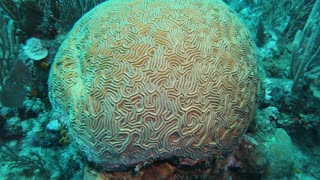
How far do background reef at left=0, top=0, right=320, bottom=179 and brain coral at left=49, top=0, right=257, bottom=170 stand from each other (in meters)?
0.45

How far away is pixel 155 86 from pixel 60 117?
53.1 inches

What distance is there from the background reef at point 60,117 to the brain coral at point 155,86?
446mm

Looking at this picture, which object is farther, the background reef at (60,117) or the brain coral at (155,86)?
the background reef at (60,117)

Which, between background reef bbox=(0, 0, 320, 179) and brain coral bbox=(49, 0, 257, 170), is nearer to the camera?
brain coral bbox=(49, 0, 257, 170)

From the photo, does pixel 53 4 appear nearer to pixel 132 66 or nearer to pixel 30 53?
pixel 30 53

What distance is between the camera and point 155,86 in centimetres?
240

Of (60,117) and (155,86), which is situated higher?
(155,86)

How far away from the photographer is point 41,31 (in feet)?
13.7

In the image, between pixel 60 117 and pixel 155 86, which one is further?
pixel 60 117

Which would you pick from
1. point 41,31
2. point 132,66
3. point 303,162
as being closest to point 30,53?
point 41,31

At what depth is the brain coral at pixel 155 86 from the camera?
2342 mm

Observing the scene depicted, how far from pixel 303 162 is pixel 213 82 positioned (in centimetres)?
239

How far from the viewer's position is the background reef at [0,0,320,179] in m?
3.15

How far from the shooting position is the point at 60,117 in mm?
2857
